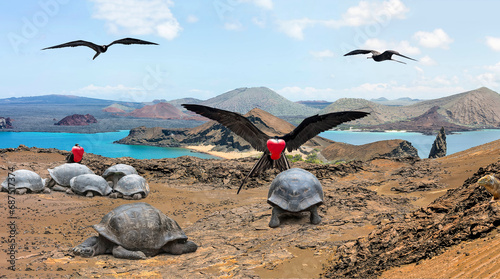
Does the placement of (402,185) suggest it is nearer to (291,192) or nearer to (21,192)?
(291,192)

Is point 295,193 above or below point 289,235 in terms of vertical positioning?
above

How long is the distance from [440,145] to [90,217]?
26682 mm

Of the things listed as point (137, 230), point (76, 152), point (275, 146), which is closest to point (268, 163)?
point (275, 146)

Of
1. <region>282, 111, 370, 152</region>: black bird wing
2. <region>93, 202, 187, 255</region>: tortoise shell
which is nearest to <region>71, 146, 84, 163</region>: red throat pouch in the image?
<region>93, 202, 187, 255</region>: tortoise shell

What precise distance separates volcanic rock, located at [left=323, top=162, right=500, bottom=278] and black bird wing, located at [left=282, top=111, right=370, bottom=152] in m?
3.07

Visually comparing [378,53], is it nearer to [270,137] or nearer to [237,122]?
[270,137]

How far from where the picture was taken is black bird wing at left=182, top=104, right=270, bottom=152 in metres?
9.17

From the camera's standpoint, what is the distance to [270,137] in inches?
374

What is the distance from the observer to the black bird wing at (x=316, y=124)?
29.5 ft

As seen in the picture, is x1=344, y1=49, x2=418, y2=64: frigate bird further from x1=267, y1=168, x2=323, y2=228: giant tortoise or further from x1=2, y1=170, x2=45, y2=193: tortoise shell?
x1=2, y1=170, x2=45, y2=193: tortoise shell

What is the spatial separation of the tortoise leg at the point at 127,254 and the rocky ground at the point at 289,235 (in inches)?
5.2

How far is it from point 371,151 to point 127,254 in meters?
24.5

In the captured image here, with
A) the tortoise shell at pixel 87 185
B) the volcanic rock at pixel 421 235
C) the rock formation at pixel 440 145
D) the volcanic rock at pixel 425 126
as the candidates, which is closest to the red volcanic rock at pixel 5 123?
the tortoise shell at pixel 87 185

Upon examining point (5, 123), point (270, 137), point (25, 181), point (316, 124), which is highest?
point (5, 123)
